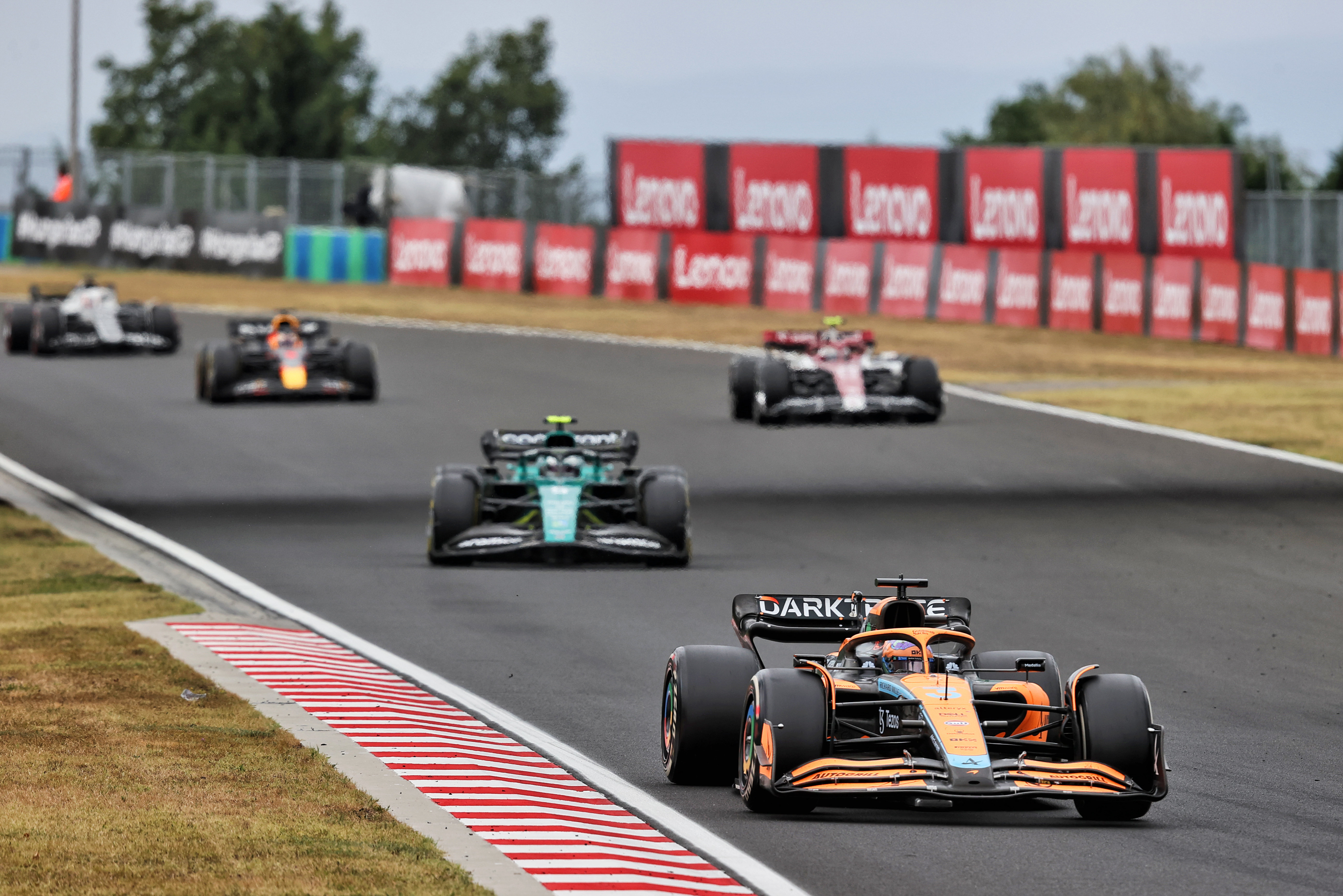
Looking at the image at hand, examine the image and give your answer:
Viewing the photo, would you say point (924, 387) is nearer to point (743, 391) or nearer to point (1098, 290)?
point (743, 391)

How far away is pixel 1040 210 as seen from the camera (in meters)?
44.2

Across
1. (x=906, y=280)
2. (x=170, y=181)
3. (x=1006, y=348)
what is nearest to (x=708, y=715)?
(x=1006, y=348)

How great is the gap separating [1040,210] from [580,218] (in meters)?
12.8

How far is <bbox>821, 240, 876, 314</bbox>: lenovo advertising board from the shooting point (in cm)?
4325

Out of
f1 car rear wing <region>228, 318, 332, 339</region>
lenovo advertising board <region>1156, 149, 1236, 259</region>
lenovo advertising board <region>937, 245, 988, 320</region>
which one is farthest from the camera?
lenovo advertising board <region>937, 245, 988, 320</region>

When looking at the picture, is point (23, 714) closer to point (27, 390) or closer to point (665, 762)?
point (665, 762)

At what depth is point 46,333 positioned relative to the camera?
35594mm

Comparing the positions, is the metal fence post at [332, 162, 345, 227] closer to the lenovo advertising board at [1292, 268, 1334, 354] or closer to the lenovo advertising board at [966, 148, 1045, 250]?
the lenovo advertising board at [966, 148, 1045, 250]

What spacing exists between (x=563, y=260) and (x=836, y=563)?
29578 millimetres

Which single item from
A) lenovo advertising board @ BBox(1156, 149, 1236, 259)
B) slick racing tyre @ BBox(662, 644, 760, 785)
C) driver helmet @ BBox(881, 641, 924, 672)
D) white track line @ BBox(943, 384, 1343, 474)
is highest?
lenovo advertising board @ BBox(1156, 149, 1236, 259)

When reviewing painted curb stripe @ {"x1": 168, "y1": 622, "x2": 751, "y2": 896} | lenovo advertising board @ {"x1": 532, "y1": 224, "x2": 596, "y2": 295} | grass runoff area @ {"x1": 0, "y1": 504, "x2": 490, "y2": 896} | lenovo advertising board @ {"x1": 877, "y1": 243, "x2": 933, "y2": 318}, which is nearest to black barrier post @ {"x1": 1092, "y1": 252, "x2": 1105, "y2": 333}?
lenovo advertising board @ {"x1": 877, "y1": 243, "x2": 933, "y2": 318}

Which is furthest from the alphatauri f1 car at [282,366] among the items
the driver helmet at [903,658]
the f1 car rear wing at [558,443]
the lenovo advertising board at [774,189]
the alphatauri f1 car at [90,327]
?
the driver helmet at [903,658]

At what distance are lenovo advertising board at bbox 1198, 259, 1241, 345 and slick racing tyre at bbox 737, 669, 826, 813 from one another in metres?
30.2

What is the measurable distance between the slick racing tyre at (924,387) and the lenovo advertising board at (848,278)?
14.8 m
